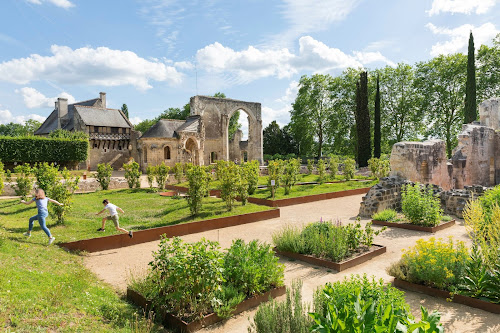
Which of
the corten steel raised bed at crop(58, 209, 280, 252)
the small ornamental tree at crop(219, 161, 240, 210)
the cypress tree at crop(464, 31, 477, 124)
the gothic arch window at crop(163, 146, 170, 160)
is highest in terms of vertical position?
the cypress tree at crop(464, 31, 477, 124)

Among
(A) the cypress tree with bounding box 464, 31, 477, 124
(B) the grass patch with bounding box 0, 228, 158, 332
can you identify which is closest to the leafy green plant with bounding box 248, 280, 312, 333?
(B) the grass patch with bounding box 0, 228, 158, 332

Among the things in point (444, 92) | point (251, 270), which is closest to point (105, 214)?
point (251, 270)

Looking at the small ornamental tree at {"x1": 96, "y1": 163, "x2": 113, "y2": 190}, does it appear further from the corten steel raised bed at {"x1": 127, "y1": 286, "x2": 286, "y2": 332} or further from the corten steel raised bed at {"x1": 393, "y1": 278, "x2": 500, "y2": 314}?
the corten steel raised bed at {"x1": 393, "y1": 278, "x2": 500, "y2": 314}

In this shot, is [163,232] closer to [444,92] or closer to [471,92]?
[471,92]

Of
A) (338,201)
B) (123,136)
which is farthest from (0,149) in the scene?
(338,201)

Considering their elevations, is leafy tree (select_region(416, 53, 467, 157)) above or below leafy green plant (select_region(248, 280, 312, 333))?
above

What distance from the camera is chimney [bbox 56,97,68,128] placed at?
38.5m

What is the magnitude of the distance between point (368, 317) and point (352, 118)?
1730 inches

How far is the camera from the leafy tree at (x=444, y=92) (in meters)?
34.5

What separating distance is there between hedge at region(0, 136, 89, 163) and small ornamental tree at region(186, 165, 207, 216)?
24125 millimetres

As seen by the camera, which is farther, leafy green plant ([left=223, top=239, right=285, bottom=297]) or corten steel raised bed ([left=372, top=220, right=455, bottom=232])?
corten steel raised bed ([left=372, top=220, right=455, bottom=232])

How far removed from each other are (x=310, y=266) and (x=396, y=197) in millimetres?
6989

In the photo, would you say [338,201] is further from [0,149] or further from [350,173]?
[0,149]

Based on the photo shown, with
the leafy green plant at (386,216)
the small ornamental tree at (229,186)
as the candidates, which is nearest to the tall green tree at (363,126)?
the leafy green plant at (386,216)
